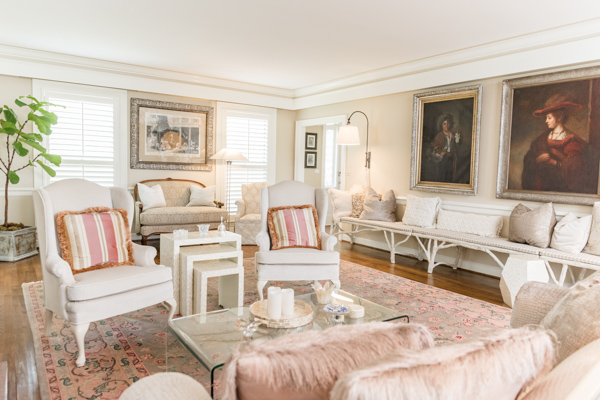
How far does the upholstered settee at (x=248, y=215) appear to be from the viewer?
20.0 feet

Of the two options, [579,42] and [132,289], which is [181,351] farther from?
[579,42]

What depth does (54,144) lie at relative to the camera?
5773mm

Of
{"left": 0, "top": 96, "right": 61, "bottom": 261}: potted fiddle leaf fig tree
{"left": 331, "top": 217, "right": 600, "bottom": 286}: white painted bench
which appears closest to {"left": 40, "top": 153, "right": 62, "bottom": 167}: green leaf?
{"left": 0, "top": 96, "right": 61, "bottom": 261}: potted fiddle leaf fig tree

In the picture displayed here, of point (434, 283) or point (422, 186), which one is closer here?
point (434, 283)

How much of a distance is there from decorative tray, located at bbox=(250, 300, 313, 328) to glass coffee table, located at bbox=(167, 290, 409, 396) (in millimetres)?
25

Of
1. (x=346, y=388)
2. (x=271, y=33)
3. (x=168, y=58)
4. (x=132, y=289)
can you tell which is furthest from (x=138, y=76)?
(x=346, y=388)

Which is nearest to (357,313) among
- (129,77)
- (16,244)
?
(16,244)

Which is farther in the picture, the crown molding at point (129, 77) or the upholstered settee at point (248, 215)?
the upholstered settee at point (248, 215)

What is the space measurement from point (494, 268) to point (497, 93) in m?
2.01

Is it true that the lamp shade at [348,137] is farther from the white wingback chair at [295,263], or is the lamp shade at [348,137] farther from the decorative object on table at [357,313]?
the decorative object on table at [357,313]

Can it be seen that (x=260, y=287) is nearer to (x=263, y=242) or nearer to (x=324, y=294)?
(x=263, y=242)

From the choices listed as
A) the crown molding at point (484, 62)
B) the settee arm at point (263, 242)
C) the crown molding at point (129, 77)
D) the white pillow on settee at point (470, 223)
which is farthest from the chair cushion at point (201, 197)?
the white pillow on settee at point (470, 223)

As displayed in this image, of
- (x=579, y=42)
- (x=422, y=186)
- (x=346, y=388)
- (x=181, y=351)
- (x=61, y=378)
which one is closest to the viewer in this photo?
(x=346, y=388)

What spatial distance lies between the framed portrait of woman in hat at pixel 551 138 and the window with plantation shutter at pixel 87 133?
17.3ft
